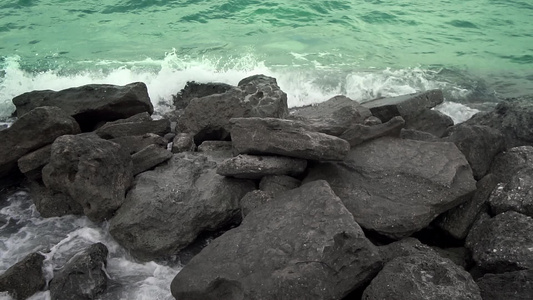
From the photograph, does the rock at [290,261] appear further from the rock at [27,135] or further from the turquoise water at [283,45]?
the turquoise water at [283,45]

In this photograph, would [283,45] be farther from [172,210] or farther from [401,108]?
[172,210]

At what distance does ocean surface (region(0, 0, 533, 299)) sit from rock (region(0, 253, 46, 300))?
1.68 metres

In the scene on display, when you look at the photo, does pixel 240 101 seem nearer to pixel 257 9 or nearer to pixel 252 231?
pixel 252 231

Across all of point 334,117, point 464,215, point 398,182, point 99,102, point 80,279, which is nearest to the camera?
point 80,279

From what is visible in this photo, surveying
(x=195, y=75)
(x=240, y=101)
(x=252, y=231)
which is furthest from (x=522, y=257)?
(x=195, y=75)

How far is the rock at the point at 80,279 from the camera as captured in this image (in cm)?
403

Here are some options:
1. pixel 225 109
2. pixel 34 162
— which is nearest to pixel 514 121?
pixel 225 109

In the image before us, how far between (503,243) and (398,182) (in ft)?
3.89

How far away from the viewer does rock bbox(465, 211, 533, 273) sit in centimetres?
365

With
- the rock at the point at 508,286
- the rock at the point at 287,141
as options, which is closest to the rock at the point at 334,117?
the rock at the point at 287,141

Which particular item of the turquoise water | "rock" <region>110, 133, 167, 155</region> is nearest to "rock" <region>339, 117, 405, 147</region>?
"rock" <region>110, 133, 167, 155</region>

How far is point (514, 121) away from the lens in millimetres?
6055

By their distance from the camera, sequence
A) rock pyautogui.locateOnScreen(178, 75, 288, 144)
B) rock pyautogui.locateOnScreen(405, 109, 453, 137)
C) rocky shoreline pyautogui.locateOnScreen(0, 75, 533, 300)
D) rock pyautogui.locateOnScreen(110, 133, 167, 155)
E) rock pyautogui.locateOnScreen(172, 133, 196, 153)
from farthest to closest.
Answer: rock pyautogui.locateOnScreen(405, 109, 453, 137)
rock pyautogui.locateOnScreen(178, 75, 288, 144)
rock pyautogui.locateOnScreen(172, 133, 196, 153)
rock pyautogui.locateOnScreen(110, 133, 167, 155)
rocky shoreline pyautogui.locateOnScreen(0, 75, 533, 300)

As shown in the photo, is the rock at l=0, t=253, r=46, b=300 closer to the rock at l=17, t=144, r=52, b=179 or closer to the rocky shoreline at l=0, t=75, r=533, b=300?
the rocky shoreline at l=0, t=75, r=533, b=300
